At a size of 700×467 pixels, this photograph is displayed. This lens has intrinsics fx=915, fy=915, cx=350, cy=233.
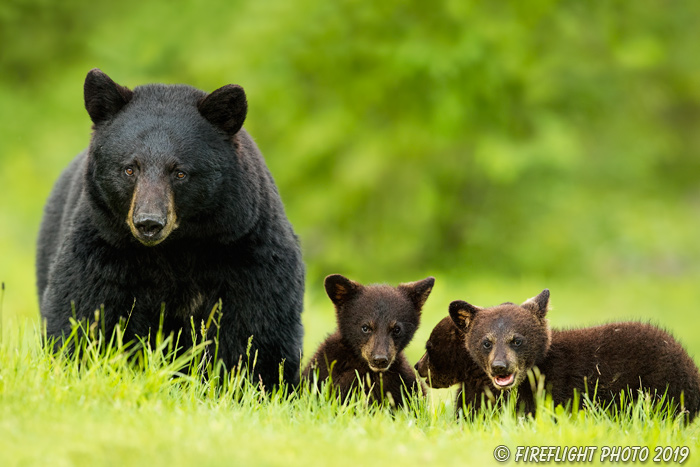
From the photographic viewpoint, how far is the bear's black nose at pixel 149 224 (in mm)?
4648

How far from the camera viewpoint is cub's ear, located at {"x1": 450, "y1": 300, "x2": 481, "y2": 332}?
212 inches

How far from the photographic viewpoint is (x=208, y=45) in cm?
1720

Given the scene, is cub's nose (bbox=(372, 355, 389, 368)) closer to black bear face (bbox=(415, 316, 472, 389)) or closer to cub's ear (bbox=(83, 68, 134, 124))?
black bear face (bbox=(415, 316, 472, 389))

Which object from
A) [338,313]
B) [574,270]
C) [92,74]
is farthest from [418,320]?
[574,270]

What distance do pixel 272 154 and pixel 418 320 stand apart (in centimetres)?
1201

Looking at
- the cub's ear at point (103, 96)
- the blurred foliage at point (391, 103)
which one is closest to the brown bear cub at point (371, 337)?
the cub's ear at point (103, 96)

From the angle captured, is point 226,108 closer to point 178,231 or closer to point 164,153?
point 164,153

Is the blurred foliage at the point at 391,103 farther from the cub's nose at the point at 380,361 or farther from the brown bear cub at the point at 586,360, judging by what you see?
the brown bear cub at the point at 586,360

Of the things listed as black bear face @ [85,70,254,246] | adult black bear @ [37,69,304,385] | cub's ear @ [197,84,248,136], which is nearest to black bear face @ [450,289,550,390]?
adult black bear @ [37,69,304,385]

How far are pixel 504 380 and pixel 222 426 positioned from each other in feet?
5.54

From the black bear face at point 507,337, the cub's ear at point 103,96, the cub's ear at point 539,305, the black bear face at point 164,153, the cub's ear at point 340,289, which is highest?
the cub's ear at point 103,96

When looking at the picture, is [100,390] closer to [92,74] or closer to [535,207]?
[92,74]

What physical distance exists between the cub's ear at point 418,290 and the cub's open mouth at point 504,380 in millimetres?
1002

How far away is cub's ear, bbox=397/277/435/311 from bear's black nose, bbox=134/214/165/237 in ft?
5.88
